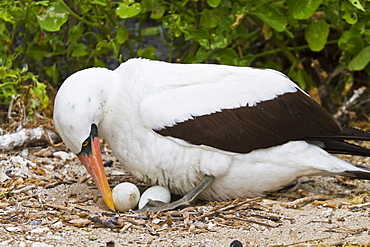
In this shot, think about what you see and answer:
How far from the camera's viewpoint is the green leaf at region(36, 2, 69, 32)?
5238mm

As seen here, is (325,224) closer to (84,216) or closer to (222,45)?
(84,216)

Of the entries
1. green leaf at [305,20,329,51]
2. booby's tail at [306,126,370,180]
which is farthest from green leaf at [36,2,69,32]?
booby's tail at [306,126,370,180]

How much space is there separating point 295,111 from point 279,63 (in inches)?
119

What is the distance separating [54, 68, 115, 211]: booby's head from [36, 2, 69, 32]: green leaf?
1487 millimetres

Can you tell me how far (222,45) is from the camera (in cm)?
540

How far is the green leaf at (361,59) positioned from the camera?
5688 mm

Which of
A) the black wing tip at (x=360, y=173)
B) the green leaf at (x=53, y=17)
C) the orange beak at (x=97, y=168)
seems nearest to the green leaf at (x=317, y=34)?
the black wing tip at (x=360, y=173)

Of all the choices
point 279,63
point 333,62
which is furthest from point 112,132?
point 333,62

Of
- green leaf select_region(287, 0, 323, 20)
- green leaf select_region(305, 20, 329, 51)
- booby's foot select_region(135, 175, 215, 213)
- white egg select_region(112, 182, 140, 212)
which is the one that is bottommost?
white egg select_region(112, 182, 140, 212)

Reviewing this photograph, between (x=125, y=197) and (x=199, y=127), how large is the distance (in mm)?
701

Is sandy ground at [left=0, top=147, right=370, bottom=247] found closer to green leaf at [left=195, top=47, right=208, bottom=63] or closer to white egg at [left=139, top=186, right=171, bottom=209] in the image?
white egg at [left=139, top=186, right=171, bottom=209]

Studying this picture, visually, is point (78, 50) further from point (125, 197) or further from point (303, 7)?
point (125, 197)

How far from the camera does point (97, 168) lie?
3867mm

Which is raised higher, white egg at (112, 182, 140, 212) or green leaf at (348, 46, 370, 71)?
green leaf at (348, 46, 370, 71)
